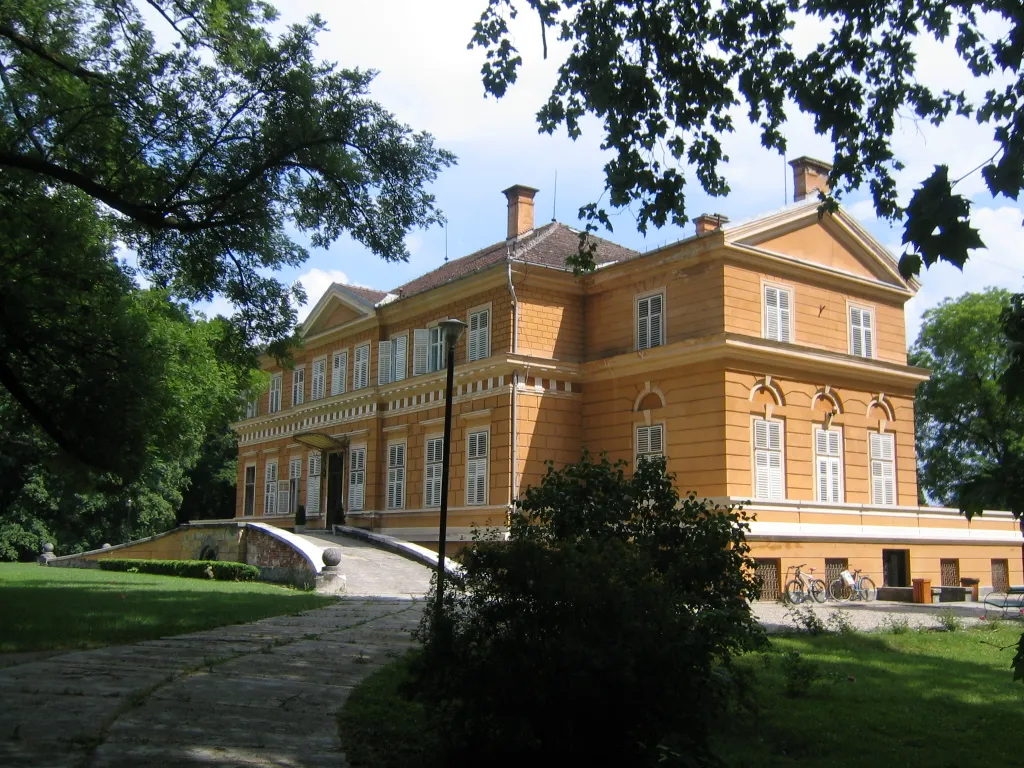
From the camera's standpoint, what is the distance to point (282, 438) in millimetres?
39500

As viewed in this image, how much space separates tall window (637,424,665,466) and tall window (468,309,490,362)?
5203 mm

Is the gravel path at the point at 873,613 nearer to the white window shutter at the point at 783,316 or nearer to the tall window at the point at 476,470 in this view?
the white window shutter at the point at 783,316

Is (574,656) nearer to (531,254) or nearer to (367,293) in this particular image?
(531,254)

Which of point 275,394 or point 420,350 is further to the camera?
point 275,394

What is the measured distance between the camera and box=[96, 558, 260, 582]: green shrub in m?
26.3

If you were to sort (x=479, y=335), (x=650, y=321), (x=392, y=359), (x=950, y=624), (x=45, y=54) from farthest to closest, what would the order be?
(x=392, y=359) → (x=479, y=335) → (x=650, y=321) → (x=950, y=624) → (x=45, y=54)

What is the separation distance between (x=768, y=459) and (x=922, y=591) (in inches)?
183

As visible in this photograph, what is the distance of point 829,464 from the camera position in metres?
26.1

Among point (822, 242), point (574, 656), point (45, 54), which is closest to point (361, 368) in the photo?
point (822, 242)

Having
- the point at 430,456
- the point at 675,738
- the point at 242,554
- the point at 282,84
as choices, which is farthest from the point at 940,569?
the point at 675,738

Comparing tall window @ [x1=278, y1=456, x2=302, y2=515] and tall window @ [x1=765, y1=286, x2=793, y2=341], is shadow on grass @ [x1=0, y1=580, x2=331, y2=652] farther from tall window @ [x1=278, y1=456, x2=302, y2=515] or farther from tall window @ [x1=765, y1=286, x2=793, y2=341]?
tall window @ [x1=278, y1=456, x2=302, y2=515]

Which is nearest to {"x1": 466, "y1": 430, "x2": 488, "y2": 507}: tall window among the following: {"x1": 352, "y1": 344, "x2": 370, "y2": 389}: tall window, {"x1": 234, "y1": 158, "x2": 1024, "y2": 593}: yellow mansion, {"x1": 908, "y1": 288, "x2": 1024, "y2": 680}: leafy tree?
{"x1": 234, "y1": 158, "x2": 1024, "y2": 593}: yellow mansion

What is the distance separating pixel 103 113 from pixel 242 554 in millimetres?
18749

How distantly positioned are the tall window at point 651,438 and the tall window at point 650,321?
2180 millimetres
